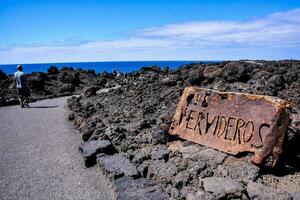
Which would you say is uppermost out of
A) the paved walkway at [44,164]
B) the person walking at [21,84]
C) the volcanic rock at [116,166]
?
the person walking at [21,84]

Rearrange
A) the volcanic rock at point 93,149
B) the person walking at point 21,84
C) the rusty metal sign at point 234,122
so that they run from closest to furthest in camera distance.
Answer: the rusty metal sign at point 234,122, the volcanic rock at point 93,149, the person walking at point 21,84

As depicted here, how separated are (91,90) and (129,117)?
7.55 metres

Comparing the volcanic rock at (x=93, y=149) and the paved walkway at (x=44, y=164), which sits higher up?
the volcanic rock at (x=93, y=149)

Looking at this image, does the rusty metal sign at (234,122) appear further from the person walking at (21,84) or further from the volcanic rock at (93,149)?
the person walking at (21,84)

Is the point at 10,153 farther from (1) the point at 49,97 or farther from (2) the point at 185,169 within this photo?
(1) the point at 49,97

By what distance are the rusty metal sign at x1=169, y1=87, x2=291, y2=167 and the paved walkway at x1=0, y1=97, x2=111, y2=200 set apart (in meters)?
2.25

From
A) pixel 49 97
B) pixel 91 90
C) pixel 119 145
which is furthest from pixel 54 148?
pixel 49 97

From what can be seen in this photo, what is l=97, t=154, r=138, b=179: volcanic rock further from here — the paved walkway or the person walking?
the person walking

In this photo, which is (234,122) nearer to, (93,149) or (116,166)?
(116,166)

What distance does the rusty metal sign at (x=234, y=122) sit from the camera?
6074 millimetres

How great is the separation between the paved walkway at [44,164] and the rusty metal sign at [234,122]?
2.25m

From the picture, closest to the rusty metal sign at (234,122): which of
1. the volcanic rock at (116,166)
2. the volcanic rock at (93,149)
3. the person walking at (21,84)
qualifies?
the volcanic rock at (93,149)

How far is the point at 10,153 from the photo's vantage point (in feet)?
27.2

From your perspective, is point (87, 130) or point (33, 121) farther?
point (33, 121)
